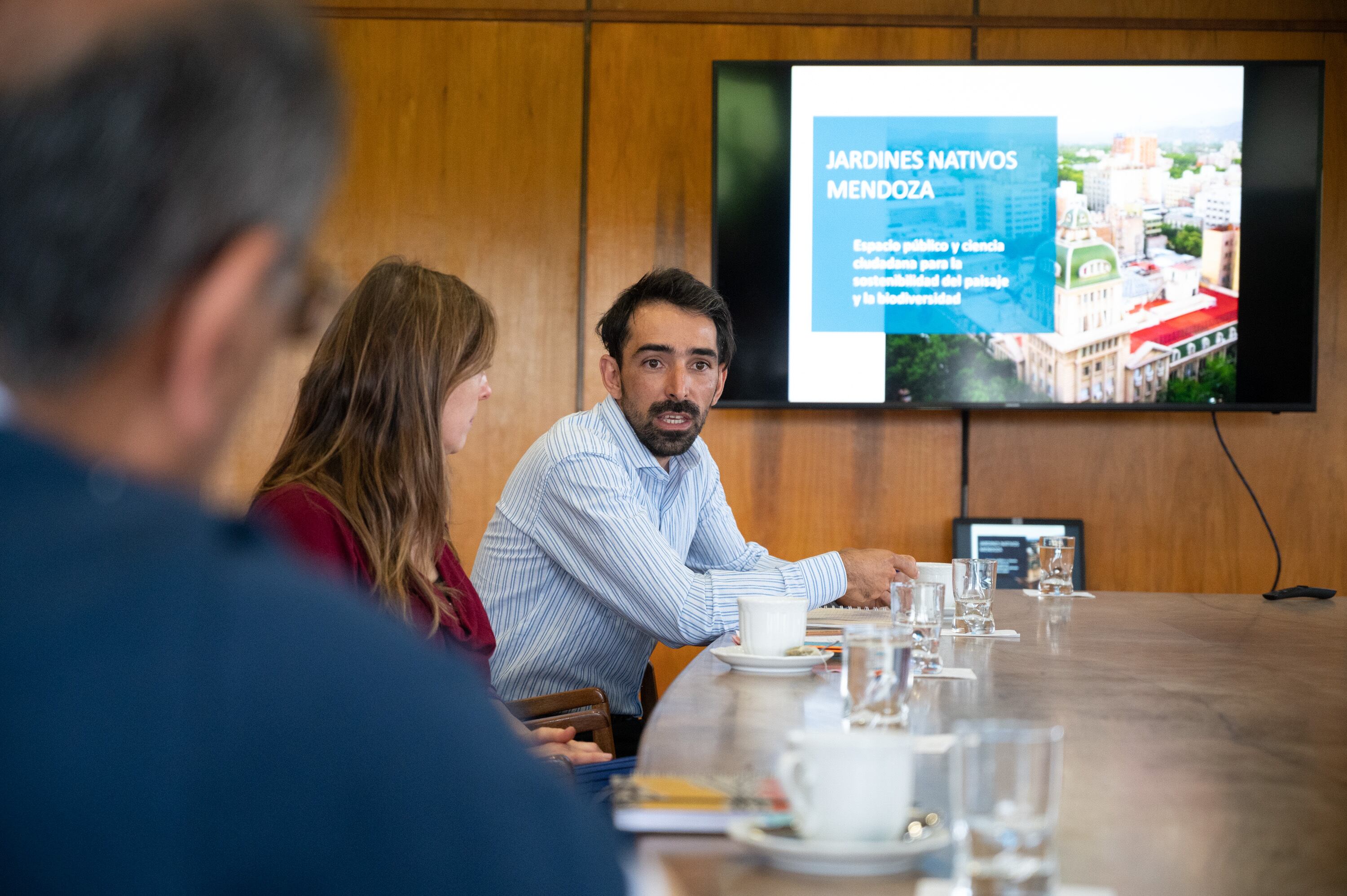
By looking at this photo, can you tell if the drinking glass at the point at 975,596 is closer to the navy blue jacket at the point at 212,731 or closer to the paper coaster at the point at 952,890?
the paper coaster at the point at 952,890

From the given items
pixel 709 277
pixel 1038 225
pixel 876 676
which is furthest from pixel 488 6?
pixel 876 676

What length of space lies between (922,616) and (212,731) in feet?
4.46

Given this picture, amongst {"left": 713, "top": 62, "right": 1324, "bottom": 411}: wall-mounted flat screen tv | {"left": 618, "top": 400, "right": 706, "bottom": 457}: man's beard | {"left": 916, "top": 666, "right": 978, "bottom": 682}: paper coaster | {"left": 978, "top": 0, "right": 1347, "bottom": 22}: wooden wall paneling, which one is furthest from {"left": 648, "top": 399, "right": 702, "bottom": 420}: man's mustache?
{"left": 978, "top": 0, "right": 1347, "bottom": 22}: wooden wall paneling

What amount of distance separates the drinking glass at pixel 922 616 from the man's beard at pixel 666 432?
1.02 meters

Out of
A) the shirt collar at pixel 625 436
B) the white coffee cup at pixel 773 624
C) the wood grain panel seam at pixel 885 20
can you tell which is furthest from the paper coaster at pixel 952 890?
the wood grain panel seam at pixel 885 20

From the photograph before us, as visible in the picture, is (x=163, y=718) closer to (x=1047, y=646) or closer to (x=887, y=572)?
(x=1047, y=646)

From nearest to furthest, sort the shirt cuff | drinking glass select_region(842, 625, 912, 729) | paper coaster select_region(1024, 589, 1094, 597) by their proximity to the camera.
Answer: drinking glass select_region(842, 625, 912, 729) → the shirt cuff → paper coaster select_region(1024, 589, 1094, 597)

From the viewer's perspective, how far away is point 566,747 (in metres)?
1.77

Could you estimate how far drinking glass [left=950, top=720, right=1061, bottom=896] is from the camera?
2.25ft

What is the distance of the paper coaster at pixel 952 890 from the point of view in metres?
0.69

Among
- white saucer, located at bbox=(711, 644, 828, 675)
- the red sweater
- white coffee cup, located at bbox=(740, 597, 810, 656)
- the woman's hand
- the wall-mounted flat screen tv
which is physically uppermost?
the wall-mounted flat screen tv

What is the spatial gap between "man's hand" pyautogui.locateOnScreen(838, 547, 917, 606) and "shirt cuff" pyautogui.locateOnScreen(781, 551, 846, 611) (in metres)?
0.04

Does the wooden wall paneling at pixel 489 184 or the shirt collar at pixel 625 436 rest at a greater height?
the wooden wall paneling at pixel 489 184

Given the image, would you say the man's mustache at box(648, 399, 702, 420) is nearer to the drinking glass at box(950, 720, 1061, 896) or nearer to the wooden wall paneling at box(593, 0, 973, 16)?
the wooden wall paneling at box(593, 0, 973, 16)
